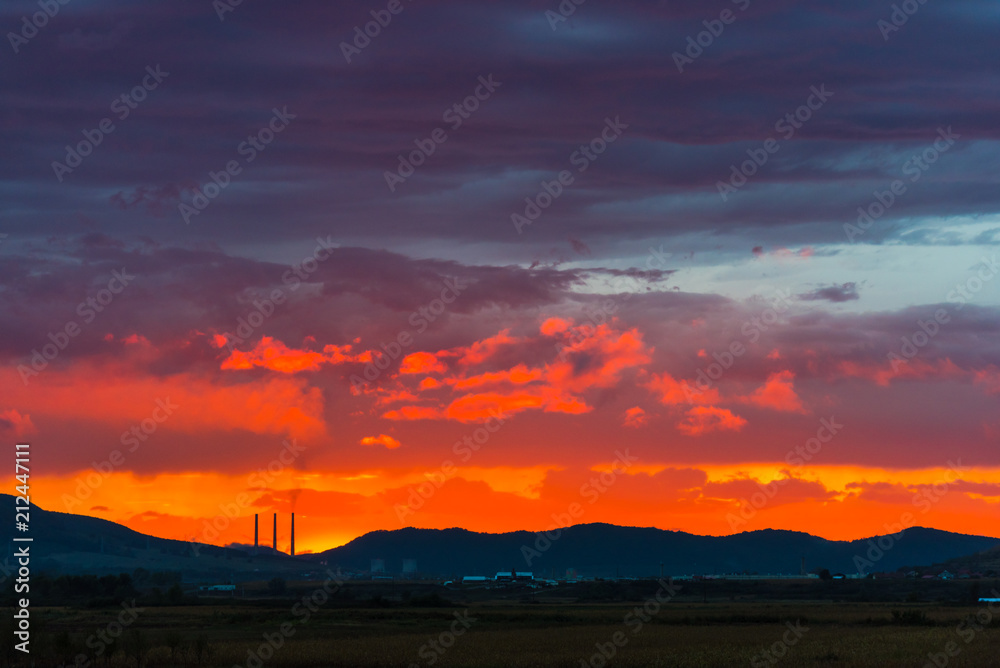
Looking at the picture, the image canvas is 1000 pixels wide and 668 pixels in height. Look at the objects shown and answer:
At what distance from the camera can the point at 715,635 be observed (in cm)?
10444

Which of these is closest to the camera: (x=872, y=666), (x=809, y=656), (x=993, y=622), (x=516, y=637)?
(x=872, y=666)

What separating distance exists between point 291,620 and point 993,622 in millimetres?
78065

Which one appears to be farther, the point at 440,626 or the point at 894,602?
the point at 894,602

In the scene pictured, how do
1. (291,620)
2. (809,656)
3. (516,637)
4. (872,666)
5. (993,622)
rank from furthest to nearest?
(291,620)
(993,622)
(516,637)
(809,656)
(872,666)

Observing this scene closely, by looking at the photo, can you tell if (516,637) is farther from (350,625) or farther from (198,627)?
(198,627)

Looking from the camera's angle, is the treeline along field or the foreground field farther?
the foreground field

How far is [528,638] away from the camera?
100125 mm

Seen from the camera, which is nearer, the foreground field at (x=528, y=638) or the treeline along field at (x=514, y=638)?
the treeline along field at (x=514, y=638)

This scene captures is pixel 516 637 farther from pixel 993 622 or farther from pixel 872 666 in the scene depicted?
pixel 993 622

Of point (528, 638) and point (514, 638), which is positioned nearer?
point (528, 638)

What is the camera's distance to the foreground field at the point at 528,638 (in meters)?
79.3

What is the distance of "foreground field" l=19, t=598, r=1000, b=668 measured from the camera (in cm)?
7931

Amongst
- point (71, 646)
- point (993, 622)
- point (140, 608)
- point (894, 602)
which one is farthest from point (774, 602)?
point (71, 646)

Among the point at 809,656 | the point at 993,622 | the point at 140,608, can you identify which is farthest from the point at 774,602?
the point at 809,656
